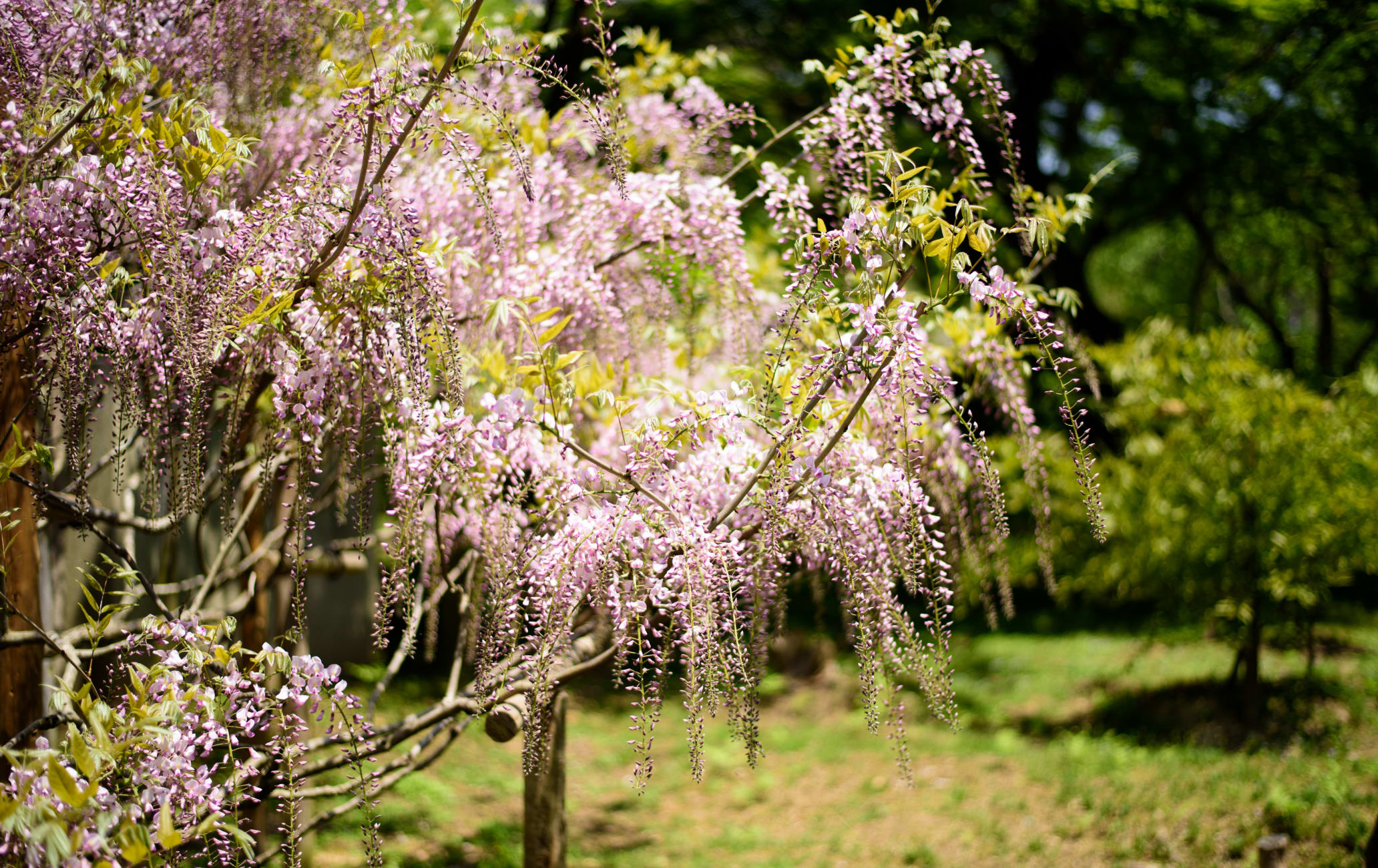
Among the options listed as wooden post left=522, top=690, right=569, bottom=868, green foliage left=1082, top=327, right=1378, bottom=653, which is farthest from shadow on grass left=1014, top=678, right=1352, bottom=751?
wooden post left=522, top=690, right=569, bottom=868

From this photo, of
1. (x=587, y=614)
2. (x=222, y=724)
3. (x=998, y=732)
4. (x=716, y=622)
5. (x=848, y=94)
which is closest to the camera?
(x=222, y=724)

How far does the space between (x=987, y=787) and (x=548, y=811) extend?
10.8 ft

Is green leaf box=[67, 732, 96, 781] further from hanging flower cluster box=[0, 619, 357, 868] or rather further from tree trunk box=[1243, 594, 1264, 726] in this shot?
tree trunk box=[1243, 594, 1264, 726]

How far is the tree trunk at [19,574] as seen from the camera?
200cm

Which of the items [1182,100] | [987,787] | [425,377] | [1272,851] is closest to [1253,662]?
[987,787]

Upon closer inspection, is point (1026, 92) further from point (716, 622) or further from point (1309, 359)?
point (716, 622)

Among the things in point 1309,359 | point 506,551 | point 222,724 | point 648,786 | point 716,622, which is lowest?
point 648,786

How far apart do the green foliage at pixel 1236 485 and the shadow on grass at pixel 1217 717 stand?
479mm

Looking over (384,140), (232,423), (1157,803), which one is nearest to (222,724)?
(232,423)

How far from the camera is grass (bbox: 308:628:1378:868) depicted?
13.5 ft

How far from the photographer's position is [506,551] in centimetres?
189

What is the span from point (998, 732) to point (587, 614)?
4.30 metres

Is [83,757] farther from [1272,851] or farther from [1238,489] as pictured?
[1238,489]

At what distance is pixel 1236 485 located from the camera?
201 inches
